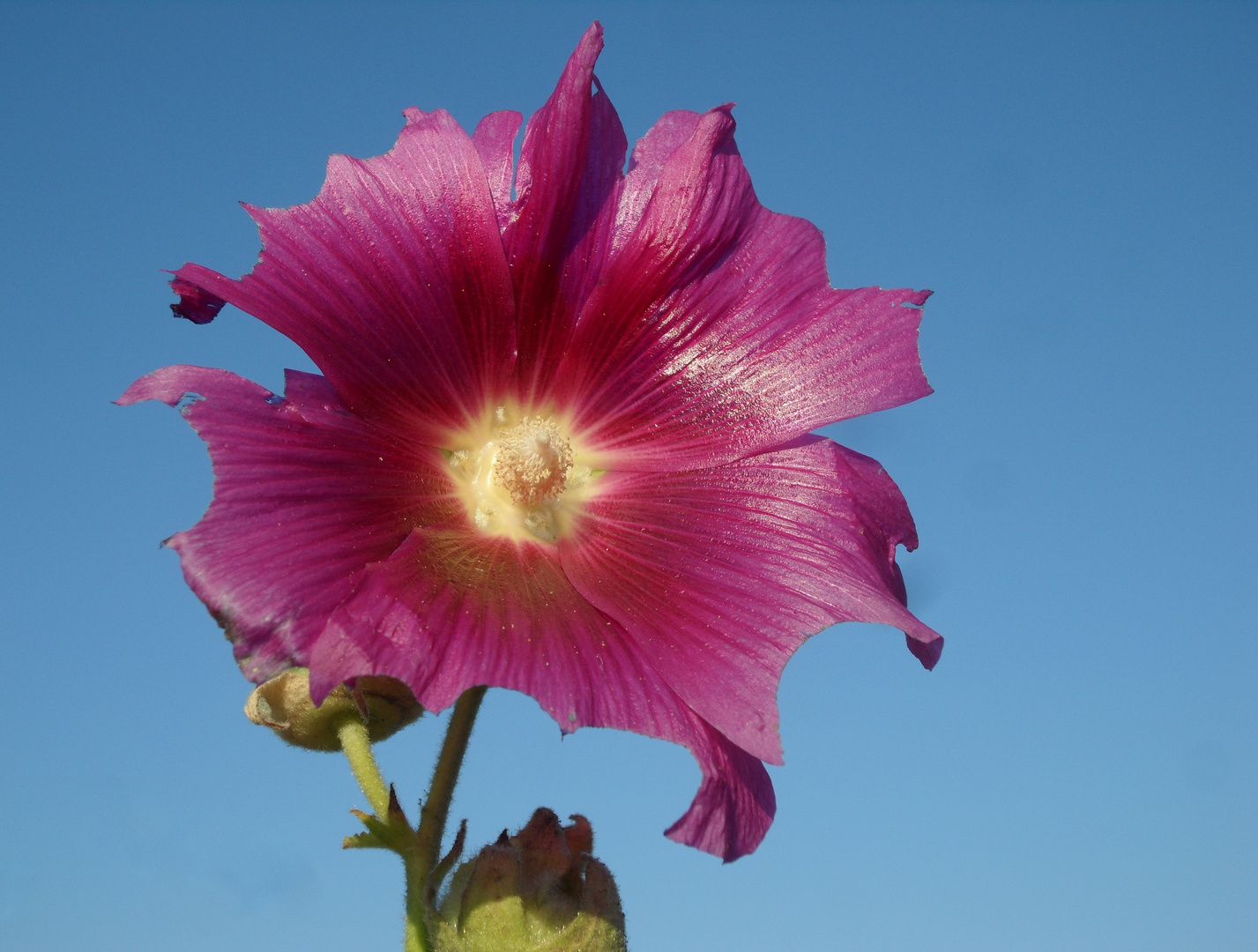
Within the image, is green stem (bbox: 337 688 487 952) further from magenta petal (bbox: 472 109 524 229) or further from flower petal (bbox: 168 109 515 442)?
magenta petal (bbox: 472 109 524 229)

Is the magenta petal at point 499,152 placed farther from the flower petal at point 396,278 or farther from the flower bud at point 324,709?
the flower bud at point 324,709

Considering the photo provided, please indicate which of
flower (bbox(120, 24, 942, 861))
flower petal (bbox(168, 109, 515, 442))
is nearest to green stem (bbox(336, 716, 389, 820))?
flower (bbox(120, 24, 942, 861))

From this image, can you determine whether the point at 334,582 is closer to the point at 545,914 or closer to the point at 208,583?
the point at 208,583

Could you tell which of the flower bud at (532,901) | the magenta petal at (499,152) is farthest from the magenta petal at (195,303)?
the flower bud at (532,901)

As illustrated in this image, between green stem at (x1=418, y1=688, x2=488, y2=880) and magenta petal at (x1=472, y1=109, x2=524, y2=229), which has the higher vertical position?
magenta petal at (x1=472, y1=109, x2=524, y2=229)

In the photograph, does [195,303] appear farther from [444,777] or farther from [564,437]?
[444,777]

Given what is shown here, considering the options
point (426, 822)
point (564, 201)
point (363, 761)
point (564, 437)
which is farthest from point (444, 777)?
point (564, 201)

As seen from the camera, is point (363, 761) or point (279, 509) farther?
point (363, 761)

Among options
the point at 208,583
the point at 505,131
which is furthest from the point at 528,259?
the point at 208,583
